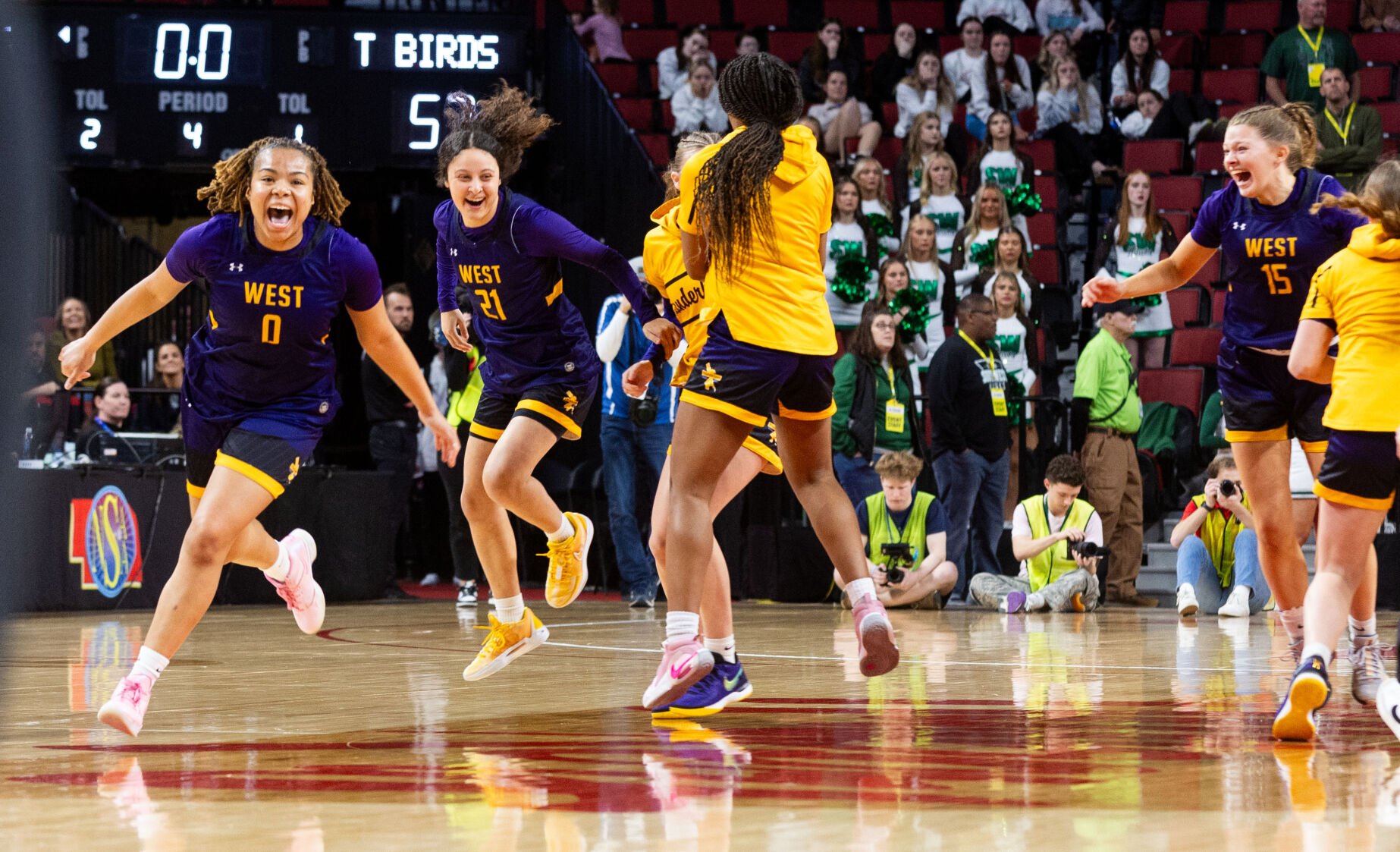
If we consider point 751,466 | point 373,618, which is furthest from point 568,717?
point 373,618

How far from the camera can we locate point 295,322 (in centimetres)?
537

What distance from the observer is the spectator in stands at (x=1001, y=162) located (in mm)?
13438

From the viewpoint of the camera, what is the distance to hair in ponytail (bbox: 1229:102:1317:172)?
552 cm

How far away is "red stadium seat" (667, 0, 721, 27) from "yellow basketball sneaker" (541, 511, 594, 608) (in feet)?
34.1

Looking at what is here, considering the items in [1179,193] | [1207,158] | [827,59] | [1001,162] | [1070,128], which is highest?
[827,59]

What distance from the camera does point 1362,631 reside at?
562 cm

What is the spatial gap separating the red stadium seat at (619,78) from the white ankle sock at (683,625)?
1115 centimetres

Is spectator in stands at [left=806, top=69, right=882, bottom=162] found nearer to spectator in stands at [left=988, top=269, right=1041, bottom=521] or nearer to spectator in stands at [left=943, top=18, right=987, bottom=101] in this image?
spectator in stands at [left=943, top=18, right=987, bottom=101]

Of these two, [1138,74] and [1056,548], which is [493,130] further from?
[1138,74]

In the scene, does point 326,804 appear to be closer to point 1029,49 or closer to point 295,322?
point 295,322

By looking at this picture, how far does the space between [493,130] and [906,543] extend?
5.42 meters

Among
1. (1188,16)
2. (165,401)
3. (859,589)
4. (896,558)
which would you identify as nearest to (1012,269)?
(896,558)

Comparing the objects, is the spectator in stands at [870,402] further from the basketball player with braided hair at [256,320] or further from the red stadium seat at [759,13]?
the basketball player with braided hair at [256,320]

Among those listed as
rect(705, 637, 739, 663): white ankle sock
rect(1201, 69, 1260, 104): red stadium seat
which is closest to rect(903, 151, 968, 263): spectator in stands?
rect(1201, 69, 1260, 104): red stadium seat
